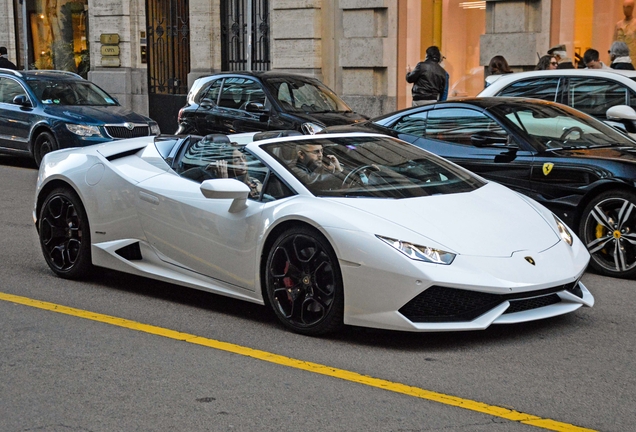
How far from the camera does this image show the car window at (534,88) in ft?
34.1

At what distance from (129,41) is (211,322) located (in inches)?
731

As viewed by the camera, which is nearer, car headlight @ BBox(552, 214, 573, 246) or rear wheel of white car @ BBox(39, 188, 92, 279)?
car headlight @ BBox(552, 214, 573, 246)

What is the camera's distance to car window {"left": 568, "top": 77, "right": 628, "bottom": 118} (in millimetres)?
10125

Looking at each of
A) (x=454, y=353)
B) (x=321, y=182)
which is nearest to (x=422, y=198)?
(x=321, y=182)

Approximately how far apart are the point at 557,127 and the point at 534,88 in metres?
1.91

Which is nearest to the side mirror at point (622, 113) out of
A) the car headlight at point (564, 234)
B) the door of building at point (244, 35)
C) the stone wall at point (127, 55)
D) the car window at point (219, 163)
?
the car headlight at point (564, 234)

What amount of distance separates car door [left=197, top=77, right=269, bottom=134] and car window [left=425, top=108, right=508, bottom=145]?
5164 mm

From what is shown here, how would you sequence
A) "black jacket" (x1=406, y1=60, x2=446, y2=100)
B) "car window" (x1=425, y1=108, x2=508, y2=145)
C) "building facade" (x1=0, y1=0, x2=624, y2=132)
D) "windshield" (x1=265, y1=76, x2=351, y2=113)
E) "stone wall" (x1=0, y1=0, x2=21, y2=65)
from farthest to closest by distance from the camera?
"stone wall" (x1=0, y1=0, x2=21, y2=65), "building facade" (x1=0, y1=0, x2=624, y2=132), "black jacket" (x1=406, y1=60, x2=446, y2=100), "windshield" (x1=265, y1=76, x2=351, y2=113), "car window" (x1=425, y1=108, x2=508, y2=145)

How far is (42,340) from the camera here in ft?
19.1

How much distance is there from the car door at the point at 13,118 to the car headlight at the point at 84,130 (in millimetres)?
931

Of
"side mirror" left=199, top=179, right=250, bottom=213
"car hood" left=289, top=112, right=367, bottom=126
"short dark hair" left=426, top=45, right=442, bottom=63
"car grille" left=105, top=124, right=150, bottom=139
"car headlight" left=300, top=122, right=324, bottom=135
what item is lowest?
"car grille" left=105, top=124, right=150, bottom=139

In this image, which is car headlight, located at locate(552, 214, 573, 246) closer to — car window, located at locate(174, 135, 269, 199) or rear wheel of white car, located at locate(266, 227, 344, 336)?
rear wheel of white car, located at locate(266, 227, 344, 336)

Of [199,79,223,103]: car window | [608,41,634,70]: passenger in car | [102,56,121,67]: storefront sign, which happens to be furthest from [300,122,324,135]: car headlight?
[102,56,121,67]: storefront sign

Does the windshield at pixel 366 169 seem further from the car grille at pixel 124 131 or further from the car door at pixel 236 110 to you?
the car grille at pixel 124 131
